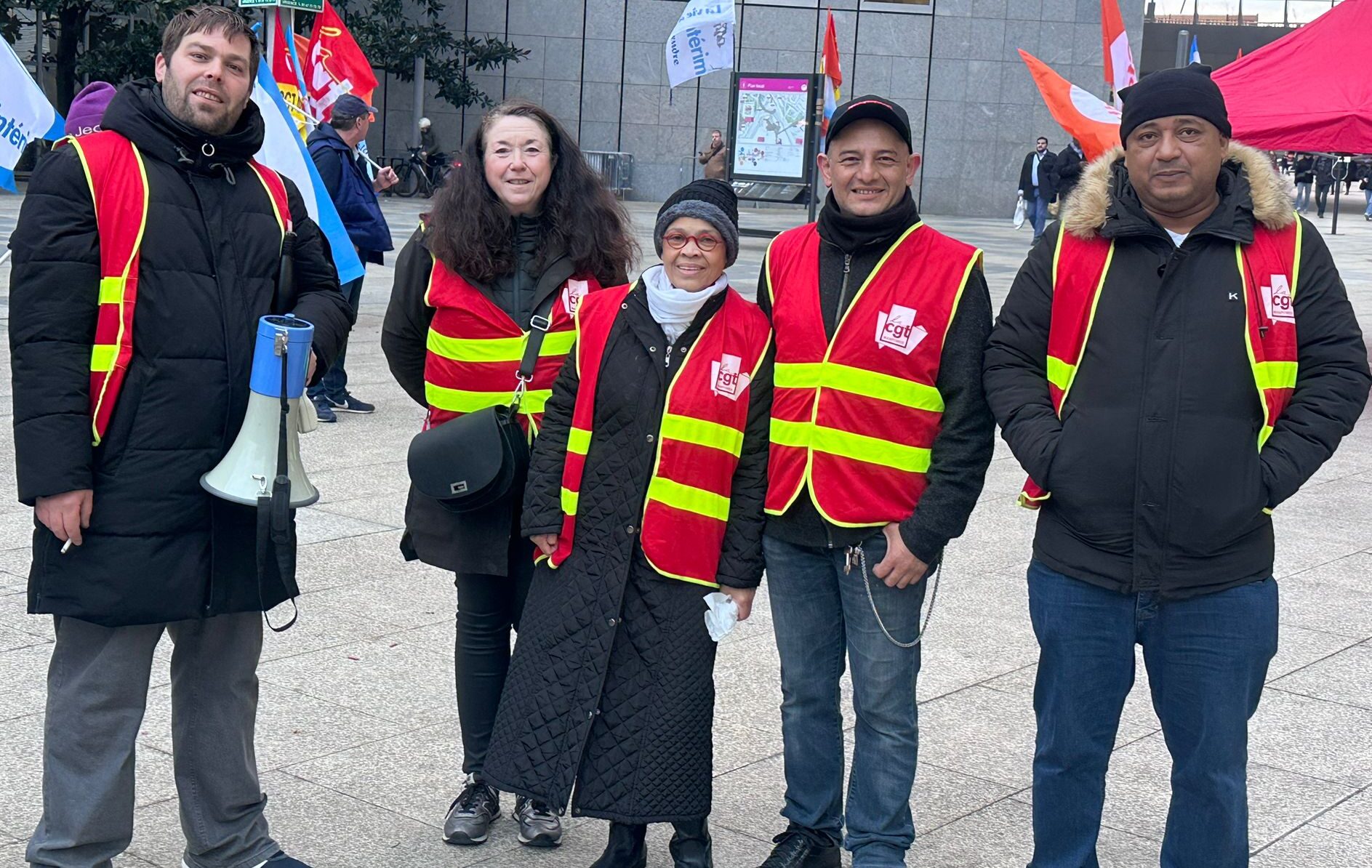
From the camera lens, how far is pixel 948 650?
546 centimetres

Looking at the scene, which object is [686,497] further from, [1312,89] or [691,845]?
[1312,89]

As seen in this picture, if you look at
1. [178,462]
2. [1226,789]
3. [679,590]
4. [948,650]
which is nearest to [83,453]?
[178,462]

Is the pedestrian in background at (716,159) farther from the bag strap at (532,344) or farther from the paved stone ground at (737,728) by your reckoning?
the bag strap at (532,344)

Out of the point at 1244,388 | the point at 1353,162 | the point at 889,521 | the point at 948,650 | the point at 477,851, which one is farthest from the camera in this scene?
the point at 1353,162

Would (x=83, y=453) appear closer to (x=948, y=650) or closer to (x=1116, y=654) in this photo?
(x=1116, y=654)

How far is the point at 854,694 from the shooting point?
3.57m

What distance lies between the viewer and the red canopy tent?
431 inches

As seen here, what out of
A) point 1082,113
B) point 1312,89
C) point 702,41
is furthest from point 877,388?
point 702,41

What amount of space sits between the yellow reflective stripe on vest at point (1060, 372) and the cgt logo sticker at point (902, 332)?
0.30 m

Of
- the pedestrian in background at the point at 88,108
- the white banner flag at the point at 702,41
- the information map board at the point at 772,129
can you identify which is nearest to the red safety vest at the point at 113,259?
the pedestrian in background at the point at 88,108

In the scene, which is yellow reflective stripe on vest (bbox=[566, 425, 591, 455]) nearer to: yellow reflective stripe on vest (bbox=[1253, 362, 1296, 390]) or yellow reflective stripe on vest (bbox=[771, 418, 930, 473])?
yellow reflective stripe on vest (bbox=[771, 418, 930, 473])

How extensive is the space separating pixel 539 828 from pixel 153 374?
150cm

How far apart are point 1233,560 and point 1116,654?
1.04 ft

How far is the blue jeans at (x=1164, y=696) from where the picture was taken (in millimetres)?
3107
